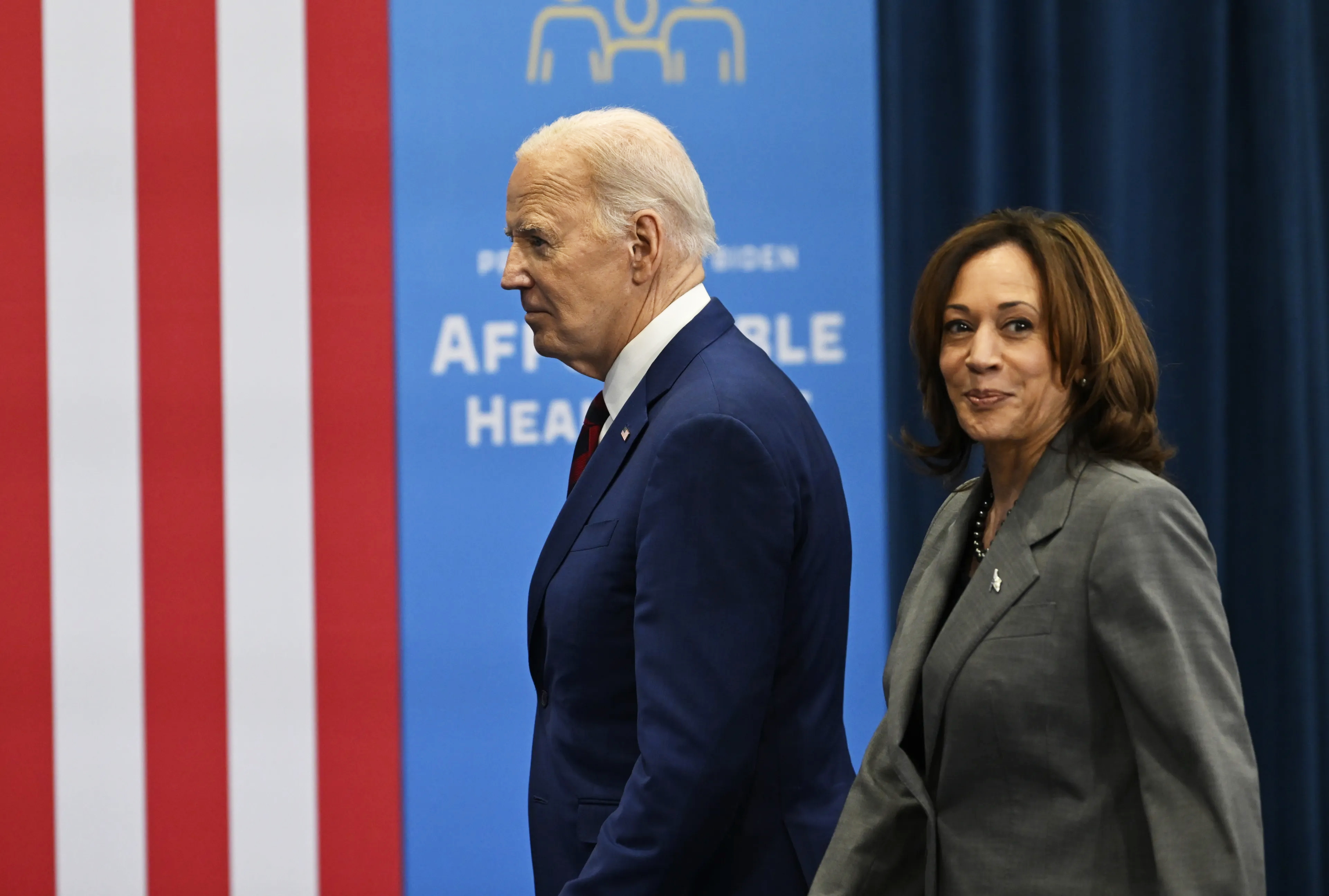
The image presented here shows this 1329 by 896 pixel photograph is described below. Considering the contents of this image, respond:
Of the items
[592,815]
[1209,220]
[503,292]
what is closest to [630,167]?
[592,815]

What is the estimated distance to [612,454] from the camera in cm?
142

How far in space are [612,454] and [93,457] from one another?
1.65 m

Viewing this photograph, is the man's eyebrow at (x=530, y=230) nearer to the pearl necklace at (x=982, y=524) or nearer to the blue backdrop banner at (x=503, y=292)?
the pearl necklace at (x=982, y=524)

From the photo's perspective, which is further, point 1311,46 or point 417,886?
point 1311,46

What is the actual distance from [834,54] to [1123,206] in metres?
0.73

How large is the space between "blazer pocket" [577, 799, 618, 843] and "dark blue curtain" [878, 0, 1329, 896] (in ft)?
5.04

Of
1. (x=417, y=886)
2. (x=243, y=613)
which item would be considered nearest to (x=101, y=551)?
(x=243, y=613)

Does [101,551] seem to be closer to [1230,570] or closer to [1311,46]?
[1230,570]

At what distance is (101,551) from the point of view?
2.63m

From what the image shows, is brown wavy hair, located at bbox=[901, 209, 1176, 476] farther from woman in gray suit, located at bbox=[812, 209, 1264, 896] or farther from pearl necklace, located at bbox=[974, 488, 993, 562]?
pearl necklace, located at bbox=[974, 488, 993, 562]

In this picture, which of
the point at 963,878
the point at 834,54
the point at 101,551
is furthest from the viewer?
the point at 834,54

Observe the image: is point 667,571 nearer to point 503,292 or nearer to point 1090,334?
point 1090,334

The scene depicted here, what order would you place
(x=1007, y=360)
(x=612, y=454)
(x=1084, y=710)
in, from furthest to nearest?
(x=612, y=454)
(x=1007, y=360)
(x=1084, y=710)

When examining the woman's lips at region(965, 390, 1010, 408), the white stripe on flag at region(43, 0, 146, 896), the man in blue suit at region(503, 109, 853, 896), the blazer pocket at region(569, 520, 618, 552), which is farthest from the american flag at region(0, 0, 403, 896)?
the woman's lips at region(965, 390, 1010, 408)
